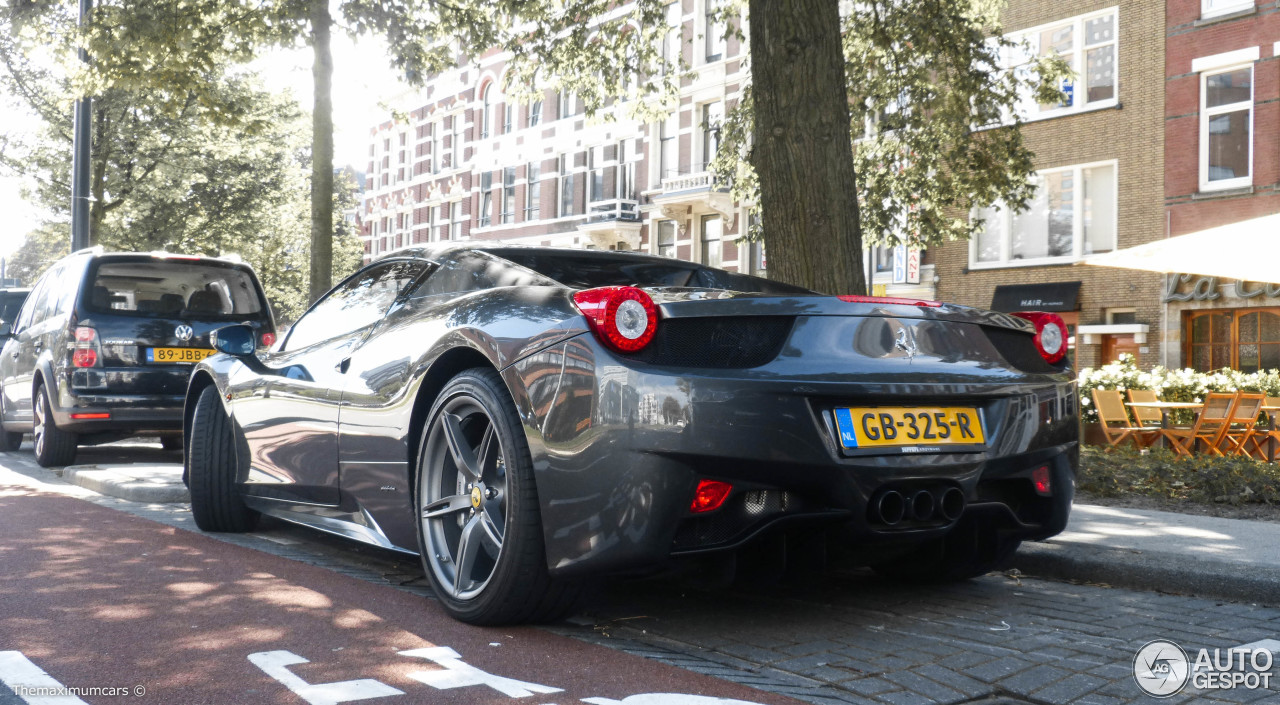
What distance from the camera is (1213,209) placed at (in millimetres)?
21375

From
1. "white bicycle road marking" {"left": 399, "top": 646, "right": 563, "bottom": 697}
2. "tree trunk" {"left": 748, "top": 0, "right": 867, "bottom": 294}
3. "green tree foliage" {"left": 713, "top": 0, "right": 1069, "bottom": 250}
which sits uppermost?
"green tree foliage" {"left": 713, "top": 0, "right": 1069, "bottom": 250}

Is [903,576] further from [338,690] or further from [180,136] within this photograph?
[180,136]

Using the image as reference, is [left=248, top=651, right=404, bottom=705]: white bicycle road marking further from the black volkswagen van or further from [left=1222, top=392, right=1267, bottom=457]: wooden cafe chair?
[left=1222, top=392, right=1267, bottom=457]: wooden cafe chair

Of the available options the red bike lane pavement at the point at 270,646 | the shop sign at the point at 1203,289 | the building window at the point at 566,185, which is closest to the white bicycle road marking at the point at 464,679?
the red bike lane pavement at the point at 270,646

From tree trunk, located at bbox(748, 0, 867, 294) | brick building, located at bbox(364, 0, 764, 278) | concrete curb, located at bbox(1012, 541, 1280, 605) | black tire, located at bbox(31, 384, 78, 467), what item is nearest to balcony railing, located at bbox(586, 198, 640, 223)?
brick building, located at bbox(364, 0, 764, 278)

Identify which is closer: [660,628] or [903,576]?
[660,628]

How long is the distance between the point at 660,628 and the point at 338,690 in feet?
3.87

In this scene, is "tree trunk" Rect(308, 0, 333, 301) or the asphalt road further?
"tree trunk" Rect(308, 0, 333, 301)

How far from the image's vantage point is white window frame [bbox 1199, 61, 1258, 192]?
20953 millimetres

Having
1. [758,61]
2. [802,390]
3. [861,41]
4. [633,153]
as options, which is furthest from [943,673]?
[633,153]

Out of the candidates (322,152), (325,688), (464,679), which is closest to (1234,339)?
(322,152)

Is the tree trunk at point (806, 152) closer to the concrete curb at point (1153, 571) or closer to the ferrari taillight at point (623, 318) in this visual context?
the concrete curb at point (1153, 571)

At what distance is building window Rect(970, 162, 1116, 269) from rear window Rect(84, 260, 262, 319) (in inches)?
660

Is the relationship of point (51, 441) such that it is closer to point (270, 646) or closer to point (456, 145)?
point (270, 646)
